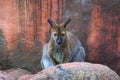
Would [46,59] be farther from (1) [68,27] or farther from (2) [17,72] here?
(1) [68,27]

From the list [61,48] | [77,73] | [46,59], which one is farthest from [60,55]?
[77,73]

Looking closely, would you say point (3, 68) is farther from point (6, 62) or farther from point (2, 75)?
point (2, 75)

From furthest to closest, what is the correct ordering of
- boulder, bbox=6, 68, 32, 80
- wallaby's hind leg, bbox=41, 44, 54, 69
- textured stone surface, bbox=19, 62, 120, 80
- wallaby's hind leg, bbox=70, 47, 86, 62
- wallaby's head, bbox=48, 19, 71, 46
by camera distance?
wallaby's hind leg, bbox=70, 47, 86, 62
wallaby's hind leg, bbox=41, 44, 54, 69
boulder, bbox=6, 68, 32, 80
wallaby's head, bbox=48, 19, 71, 46
textured stone surface, bbox=19, 62, 120, 80

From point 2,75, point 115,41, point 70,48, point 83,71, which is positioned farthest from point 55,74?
point 115,41

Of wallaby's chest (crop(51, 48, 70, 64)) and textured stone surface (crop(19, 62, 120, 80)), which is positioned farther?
wallaby's chest (crop(51, 48, 70, 64))

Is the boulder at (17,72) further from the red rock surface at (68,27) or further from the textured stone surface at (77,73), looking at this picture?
the textured stone surface at (77,73)

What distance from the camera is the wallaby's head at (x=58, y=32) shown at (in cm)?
836

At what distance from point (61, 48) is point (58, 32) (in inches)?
14.8

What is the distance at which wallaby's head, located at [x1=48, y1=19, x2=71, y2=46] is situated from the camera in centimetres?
836

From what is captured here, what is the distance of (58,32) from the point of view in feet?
27.5

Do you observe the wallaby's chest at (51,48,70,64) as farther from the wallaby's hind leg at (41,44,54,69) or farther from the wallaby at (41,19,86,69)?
the wallaby's hind leg at (41,44,54,69)

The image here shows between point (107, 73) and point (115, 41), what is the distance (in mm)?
2954

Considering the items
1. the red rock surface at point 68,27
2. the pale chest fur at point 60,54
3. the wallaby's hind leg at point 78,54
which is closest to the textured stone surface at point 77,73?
the pale chest fur at point 60,54

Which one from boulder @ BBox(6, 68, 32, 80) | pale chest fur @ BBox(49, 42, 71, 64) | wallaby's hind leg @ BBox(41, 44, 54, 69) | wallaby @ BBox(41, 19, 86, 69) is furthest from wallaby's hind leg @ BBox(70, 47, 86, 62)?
boulder @ BBox(6, 68, 32, 80)
